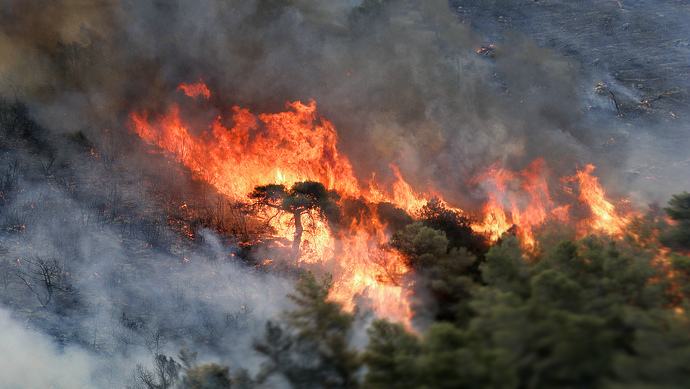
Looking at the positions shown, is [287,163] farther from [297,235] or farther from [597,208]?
[597,208]

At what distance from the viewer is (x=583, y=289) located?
852cm

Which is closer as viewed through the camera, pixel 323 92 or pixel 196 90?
pixel 323 92

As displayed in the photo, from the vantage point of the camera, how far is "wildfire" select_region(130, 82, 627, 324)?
15.9 metres

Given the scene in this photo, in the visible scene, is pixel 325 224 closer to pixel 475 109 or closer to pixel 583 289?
pixel 475 109

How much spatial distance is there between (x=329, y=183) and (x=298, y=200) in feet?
7.40

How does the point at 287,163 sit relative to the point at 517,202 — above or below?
above

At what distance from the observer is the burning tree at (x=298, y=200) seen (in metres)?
17.1

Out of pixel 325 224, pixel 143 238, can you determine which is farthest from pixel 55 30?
pixel 325 224

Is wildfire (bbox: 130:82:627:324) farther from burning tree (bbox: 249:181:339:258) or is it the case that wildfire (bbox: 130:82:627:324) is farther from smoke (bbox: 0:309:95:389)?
smoke (bbox: 0:309:95:389)

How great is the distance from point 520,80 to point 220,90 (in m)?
11.7

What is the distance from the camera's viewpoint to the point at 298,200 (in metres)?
17.0

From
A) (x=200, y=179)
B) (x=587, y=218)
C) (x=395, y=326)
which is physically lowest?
→ (x=395, y=326)

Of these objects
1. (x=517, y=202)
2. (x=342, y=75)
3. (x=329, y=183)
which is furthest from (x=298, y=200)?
(x=517, y=202)

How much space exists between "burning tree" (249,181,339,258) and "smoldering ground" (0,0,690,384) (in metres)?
2.09
